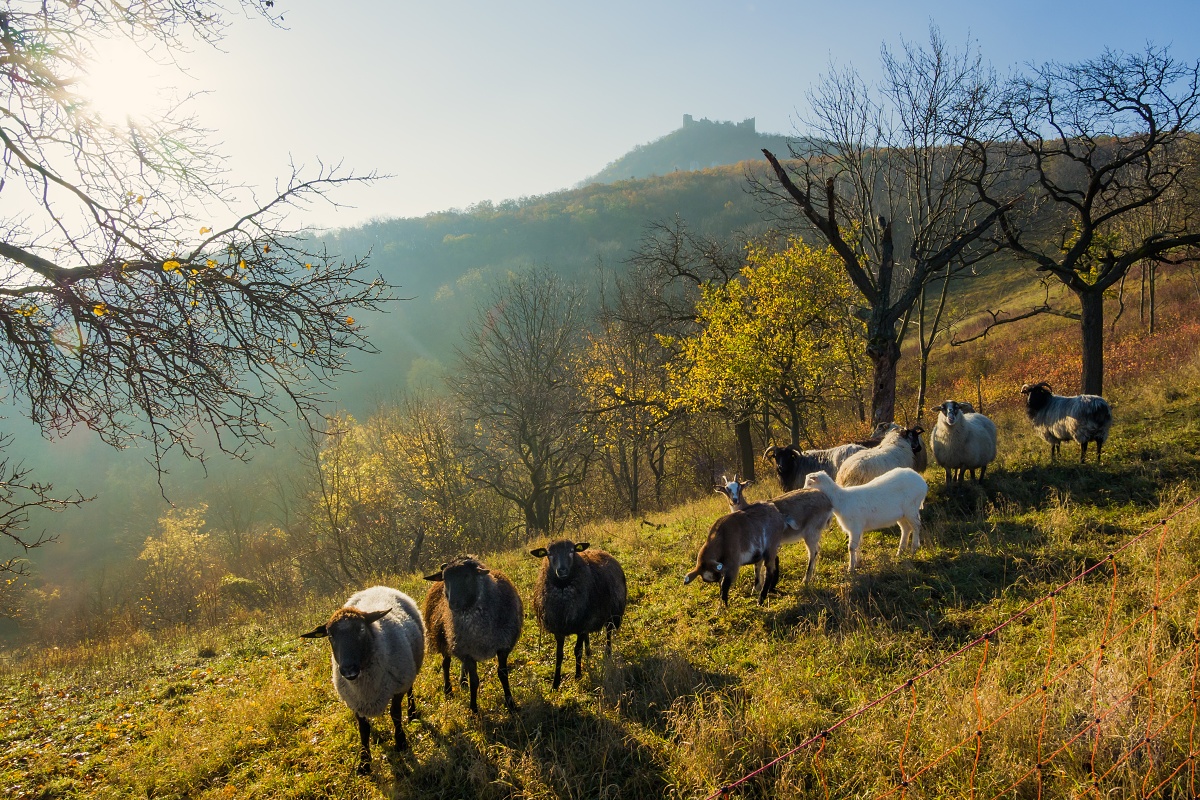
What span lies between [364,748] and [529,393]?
716 inches

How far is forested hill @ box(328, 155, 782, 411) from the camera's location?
265 ft

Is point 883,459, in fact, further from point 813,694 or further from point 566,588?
point 566,588

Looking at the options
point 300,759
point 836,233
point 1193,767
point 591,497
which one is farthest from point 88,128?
point 591,497

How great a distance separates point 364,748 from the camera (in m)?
5.71

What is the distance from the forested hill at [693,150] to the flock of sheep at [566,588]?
172733 millimetres

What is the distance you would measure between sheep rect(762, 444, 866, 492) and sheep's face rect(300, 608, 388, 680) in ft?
27.5

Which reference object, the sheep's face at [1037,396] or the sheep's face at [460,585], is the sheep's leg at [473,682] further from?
the sheep's face at [1037,396]

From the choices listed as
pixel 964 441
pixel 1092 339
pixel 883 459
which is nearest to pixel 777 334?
pixel 1092 339

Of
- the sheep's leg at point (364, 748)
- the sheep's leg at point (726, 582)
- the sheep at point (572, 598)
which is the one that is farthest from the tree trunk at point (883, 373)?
the sheep's leg at point (364, 748)

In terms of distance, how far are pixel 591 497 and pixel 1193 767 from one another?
93.2ft

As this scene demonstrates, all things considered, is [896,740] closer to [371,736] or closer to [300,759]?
[371,736]

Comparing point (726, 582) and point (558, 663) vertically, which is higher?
point (726, 582)

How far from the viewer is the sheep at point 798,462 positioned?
12047mm

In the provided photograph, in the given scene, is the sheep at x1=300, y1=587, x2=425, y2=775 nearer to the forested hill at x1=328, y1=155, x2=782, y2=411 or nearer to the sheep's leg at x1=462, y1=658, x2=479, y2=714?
the sheep's leg at x1=462, y1=658, x2=479, y2=714
